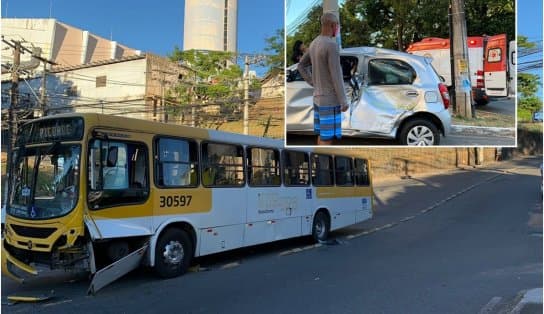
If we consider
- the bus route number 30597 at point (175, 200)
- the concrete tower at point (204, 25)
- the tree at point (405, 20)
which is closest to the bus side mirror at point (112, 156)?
the bus route number 30597 at point (175, 200)

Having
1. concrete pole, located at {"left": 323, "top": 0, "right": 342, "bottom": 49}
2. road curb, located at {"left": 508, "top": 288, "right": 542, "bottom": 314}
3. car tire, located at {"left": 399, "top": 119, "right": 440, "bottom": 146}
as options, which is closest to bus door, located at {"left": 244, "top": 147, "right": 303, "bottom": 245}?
car tire, located at {"left": 399, "top": 119, "right": 440, "bottom": 146}

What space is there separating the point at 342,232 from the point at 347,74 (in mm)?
8584

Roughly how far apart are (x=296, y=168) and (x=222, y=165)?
2806 millimetres

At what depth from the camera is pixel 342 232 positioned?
15594 mm

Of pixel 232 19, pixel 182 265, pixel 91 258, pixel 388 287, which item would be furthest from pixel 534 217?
pixel 232 19

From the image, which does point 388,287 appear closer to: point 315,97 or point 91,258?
point 315,97

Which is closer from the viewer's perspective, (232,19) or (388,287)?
(388,287)

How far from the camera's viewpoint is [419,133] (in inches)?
303

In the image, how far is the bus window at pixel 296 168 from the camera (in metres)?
12.0

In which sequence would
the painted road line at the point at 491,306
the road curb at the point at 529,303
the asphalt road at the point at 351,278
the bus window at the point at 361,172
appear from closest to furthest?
the road curb at the point at 529,303
the painted road line at the point at 491,306
the asphalt road at the point at 351,278
the bus window at the point at 361,172

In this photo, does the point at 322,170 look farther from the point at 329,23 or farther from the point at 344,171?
the point at 329,23

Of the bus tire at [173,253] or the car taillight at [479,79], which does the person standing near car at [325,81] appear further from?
the bus tire at [173,253]

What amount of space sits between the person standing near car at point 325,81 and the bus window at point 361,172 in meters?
7.59

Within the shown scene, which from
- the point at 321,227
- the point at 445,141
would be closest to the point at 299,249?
the point at 321,227
